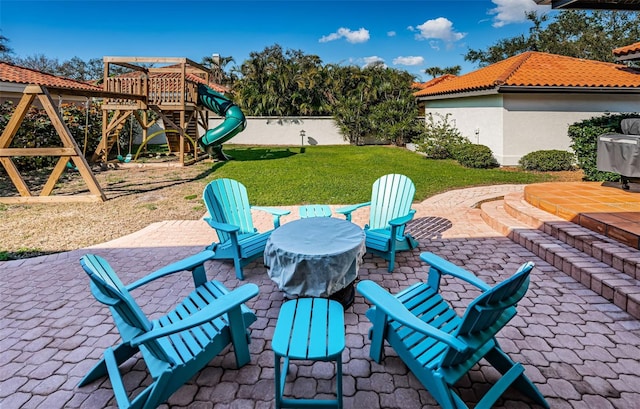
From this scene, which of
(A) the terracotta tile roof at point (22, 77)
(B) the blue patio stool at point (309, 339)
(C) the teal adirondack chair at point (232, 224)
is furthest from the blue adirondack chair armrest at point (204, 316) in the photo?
(A) the terracotta tile roof at point (22, 77)

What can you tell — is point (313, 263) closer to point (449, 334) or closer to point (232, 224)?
point (449, 334)

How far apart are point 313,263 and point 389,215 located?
6.45 ft

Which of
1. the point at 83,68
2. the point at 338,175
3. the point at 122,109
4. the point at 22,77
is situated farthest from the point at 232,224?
the point at 83,68

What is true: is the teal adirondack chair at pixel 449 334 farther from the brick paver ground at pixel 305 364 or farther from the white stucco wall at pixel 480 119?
the white stucco wall at pixel 480 119

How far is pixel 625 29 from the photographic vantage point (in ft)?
91.9

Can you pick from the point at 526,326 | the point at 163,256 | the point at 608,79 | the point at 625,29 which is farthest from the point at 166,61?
the point at 625,29

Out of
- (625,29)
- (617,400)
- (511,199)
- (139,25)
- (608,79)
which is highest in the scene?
(625,29)

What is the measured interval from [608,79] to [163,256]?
14.3 m

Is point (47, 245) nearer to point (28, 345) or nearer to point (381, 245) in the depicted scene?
point (28, 345)

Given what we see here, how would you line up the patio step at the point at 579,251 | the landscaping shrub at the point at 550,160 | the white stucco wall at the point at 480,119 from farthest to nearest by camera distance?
the white stucco wall at the point at 480,119
the landscaping shrub at the point at 550,160
the patio step at the point at 579,251

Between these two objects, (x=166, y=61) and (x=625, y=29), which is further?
(x=625, y=29)

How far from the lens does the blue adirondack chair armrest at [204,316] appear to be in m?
1.97

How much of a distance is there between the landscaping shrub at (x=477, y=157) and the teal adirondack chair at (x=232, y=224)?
30.0 ft

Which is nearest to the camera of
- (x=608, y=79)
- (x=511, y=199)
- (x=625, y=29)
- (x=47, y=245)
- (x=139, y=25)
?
(x=47, y=245)
